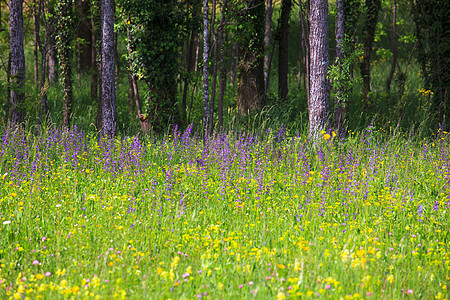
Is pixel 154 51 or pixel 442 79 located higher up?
pixel 154 51

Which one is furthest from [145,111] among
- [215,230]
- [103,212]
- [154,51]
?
[215,230]

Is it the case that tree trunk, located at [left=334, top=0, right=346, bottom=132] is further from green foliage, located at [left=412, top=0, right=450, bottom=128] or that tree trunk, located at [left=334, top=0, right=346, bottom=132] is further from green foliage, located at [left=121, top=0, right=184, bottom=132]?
green foliage, located at [left=121, top=0, right=184, bottom=132]

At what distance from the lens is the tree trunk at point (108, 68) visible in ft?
28.9

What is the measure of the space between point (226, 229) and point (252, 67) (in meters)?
8.44

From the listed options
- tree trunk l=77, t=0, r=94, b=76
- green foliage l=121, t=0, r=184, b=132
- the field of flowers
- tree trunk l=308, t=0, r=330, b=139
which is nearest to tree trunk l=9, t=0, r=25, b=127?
the field of flowers

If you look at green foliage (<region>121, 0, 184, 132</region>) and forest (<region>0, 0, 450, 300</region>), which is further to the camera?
green foliage (<region>121, 0, 184, 132</region>)

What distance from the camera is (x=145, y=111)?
10.9 metres

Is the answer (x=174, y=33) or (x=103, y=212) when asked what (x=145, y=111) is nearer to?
(x=174, y=33)

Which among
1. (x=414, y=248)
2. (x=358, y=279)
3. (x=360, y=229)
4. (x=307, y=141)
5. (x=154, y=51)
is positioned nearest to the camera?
(x=358, y=279)

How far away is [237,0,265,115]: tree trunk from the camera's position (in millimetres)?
11891

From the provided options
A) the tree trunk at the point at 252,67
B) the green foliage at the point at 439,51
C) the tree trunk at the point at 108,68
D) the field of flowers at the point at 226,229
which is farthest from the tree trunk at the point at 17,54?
the green foliage at the point at 439,51

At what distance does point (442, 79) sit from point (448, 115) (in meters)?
1.05

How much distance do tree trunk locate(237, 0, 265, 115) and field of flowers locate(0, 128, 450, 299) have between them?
544 centimetres

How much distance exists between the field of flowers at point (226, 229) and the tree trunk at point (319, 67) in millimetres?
1407
